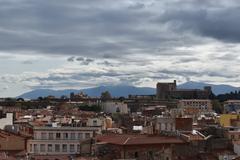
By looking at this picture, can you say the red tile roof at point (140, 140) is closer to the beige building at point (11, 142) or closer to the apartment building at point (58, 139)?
the apartment building at point (58, 139)

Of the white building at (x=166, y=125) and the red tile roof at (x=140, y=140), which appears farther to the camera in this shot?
the white building at (x=166, y=125)

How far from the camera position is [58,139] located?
109m

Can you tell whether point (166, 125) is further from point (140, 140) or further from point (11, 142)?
point (11, 142)

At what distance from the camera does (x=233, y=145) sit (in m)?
88.5

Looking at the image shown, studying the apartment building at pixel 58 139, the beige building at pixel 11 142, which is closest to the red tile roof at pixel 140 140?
the apartment building at pixel 58 139

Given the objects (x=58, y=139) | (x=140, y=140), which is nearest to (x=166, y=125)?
(x=58, y=139)

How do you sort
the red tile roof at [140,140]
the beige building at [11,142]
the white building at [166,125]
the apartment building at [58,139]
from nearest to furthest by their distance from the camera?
the red tile roof at [140,140]
the beige building at [11,142]
the apartment building at [58,139]
the white building at [166,125]

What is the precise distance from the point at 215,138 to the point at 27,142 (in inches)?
1184

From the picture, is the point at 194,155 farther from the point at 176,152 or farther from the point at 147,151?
the point at 147,151

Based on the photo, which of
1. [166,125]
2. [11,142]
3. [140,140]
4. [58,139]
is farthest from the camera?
[166,125]

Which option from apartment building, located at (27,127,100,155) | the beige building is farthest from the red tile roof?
the beige building

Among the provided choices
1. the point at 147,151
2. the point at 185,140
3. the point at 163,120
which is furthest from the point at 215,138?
the point at 163,120

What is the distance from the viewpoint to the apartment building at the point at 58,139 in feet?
350

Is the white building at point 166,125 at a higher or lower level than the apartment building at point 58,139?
higher
